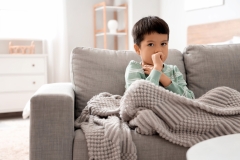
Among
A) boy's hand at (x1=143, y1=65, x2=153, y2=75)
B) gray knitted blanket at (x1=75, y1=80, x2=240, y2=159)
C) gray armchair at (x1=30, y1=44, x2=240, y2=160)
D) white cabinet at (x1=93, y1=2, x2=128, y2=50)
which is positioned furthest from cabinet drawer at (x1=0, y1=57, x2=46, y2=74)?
gray knitted blanket at (x1=75, y1=80, x2=240, y2=159)

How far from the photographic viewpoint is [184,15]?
3.41 meters

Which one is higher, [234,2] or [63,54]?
[234,2]

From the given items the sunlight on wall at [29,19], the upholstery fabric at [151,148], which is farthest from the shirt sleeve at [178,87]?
the sunlight on wall at [29,19]

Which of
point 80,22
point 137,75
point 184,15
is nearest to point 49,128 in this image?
point 137,75

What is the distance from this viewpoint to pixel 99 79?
164 cm

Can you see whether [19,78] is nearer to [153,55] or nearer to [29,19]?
[29,19]

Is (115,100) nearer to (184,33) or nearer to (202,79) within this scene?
(202,79)

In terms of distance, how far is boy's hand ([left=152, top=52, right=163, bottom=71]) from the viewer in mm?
1457

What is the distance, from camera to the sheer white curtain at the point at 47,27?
3.80 meters

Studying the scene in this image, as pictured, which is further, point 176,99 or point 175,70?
point 175,70

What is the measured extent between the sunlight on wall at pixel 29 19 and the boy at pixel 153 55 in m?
2.49

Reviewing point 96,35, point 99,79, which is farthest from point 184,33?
point 99,79

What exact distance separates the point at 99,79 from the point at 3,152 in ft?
3.39

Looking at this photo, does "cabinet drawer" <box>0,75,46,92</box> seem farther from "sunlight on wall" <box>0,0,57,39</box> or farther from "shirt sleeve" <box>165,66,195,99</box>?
"shirt sleeve" <box>165,66,195,99</box>
